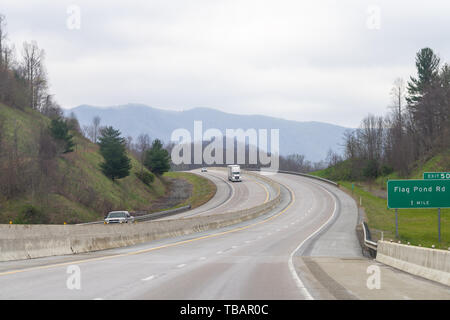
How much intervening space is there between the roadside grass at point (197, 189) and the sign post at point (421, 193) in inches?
1887

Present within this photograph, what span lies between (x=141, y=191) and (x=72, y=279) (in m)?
86.4

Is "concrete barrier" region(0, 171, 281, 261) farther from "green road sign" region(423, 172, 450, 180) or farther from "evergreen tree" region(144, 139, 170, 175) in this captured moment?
"evergreen tree" region(144, 139, 170, 175)

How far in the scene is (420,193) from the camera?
145 feet

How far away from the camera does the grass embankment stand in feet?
168

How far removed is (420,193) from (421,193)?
0.07 meters

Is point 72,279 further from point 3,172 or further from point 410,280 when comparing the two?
point 3,172

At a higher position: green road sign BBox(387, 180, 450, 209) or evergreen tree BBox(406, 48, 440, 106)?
evergreen tree BBox(406, 48, 440, 106)

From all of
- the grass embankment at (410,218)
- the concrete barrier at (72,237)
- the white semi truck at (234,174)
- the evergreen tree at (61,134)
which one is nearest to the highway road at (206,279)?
the concrete barrier at (72,237)

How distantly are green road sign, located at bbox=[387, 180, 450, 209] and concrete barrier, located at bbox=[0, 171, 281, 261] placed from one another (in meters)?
16.5

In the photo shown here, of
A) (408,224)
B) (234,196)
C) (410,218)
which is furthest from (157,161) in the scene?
(408,224)

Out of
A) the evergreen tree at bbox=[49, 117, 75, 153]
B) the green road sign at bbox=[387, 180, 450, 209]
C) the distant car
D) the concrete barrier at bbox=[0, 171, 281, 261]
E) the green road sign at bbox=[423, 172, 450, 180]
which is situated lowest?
the distant car

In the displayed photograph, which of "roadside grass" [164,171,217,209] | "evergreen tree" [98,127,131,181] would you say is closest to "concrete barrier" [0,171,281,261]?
"evergreen tree" [98,127,131,181]

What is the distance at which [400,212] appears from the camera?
8031cm
